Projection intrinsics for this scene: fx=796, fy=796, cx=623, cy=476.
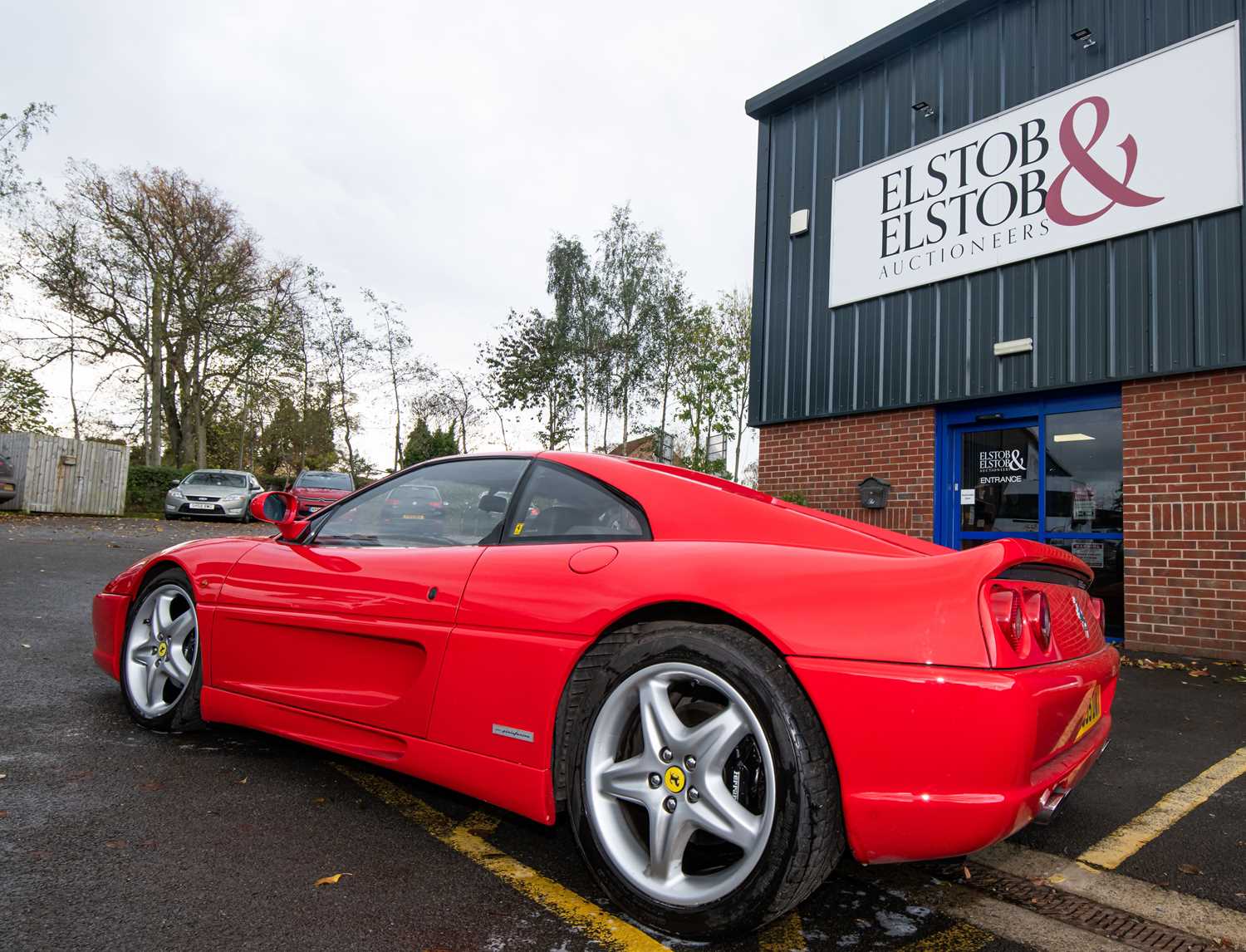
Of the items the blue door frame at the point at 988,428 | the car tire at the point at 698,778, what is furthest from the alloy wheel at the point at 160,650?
the blue door frame at the point at 988,428

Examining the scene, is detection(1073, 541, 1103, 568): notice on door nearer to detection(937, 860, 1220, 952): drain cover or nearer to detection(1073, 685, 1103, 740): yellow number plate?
detection(1073, 685, 1103, 740): yellow number plate

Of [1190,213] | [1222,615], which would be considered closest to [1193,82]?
[1190,213]

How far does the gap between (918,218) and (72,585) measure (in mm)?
8816

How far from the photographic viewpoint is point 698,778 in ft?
6.13

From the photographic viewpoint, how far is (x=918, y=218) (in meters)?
8.08

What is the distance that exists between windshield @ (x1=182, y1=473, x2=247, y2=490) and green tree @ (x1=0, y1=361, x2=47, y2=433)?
402 inches

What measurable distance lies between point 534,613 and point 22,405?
33.4 meters

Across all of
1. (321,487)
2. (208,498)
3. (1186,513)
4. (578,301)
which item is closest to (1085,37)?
(1186,513)

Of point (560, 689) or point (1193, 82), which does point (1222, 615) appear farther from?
point (560, 689)

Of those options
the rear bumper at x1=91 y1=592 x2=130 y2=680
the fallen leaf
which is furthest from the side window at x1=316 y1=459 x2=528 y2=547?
the rear bumper at x1=91 y1=592 x2=130 y2=680

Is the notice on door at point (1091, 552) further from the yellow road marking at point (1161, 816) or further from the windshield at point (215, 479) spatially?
the windshield at point (215, 479)

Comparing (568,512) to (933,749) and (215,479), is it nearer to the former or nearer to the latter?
(933,749)

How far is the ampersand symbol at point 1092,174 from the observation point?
663cm

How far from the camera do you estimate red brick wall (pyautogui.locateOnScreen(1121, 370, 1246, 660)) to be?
601 centimetres
